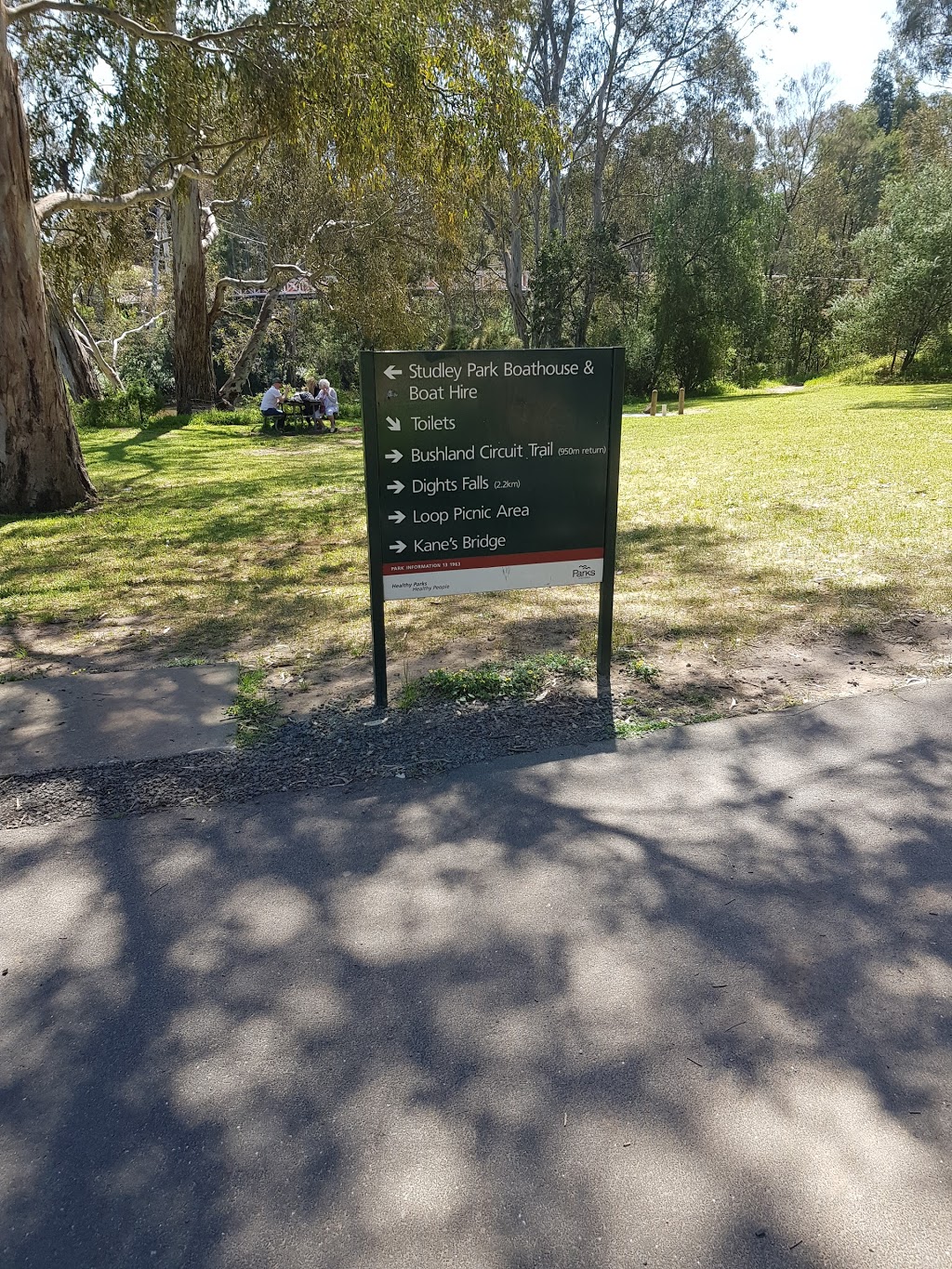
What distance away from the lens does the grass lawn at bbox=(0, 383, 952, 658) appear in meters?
5.98

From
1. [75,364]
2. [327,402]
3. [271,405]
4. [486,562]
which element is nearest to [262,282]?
[75,364]

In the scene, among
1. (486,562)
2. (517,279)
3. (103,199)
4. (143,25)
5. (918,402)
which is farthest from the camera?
(517,279)

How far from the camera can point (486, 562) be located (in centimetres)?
457

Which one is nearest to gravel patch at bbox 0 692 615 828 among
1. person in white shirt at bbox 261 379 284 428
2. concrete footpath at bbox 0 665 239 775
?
concrete footpath at bbox 0 665 239 775

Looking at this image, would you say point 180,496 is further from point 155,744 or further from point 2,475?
point 155,744

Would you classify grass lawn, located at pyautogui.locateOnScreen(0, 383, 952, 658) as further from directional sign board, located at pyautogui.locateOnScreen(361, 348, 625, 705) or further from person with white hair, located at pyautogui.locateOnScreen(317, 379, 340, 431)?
person with white hair, located at pyautogui.locateOnScreen(317, 379, 340, 431)

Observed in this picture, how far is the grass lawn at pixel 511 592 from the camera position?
598cm

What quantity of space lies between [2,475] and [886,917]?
396 inches

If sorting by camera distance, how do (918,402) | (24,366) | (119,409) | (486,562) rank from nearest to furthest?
(486,562), (24,366), (119,409), (918,402)

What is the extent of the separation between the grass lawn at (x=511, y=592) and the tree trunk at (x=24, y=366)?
454mm

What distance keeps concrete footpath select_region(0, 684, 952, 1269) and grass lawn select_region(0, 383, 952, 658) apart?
2145 mm

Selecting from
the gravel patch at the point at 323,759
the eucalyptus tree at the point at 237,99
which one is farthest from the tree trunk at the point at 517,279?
the gravel patch at the point at 323,759

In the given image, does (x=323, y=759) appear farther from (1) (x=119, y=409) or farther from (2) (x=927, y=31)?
(2) (x=927, y=31)

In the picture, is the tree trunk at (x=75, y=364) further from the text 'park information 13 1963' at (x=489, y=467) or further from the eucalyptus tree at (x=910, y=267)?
the eucalyptus tree at (x=910, y=267)
